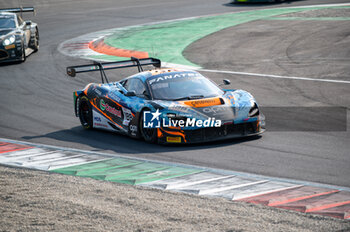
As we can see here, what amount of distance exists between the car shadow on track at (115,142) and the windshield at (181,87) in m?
0.90

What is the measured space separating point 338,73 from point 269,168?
27.6 feet

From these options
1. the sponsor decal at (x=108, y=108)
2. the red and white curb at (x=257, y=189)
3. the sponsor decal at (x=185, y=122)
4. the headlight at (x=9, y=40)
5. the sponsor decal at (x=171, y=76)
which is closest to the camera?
the red and white curb at (x=257, y=189)

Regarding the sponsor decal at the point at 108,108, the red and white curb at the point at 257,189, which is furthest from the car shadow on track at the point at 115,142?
the red and white curb at the point at 257,189

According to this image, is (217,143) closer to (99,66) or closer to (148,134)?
(148,134)

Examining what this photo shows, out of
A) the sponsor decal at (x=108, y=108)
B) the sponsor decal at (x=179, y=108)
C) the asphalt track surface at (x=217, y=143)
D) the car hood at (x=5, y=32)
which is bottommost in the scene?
the asphalt track surface at (x=217, y=143)

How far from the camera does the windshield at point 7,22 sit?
64.8 feet

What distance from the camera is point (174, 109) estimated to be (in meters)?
9.51

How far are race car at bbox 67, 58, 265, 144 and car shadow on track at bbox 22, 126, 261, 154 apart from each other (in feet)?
0.45

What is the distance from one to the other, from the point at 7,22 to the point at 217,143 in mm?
12860

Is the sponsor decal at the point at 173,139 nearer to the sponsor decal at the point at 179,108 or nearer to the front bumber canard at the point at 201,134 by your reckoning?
the front bumber canard at the point at 201,134

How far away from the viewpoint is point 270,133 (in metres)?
10.2

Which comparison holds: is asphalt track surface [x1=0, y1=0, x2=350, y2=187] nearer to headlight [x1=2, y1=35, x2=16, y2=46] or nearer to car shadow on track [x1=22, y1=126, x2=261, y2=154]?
car shadow on track [x1=22, y1=126, x2=261, y2=154]

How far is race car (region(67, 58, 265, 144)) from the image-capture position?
940 centimetres

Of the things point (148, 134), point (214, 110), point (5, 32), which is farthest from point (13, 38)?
point (214, 110)
